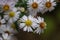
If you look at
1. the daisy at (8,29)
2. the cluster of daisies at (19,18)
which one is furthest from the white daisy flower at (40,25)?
the daisy at (8,29)

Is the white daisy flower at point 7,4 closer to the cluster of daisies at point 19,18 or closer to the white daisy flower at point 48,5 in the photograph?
the cluster of daisies at point 19,18

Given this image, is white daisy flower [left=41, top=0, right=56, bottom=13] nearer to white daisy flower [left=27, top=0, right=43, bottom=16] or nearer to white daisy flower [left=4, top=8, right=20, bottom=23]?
white daisy flower [left=27, top=0, right=43, bottom=16]

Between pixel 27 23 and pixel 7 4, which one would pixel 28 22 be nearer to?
pixel 27 23

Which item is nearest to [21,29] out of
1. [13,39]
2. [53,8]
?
[13,39]

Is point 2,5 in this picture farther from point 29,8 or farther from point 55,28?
point 55,28

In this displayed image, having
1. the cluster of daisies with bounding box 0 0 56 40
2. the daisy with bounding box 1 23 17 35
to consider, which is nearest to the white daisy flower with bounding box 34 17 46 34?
the cluster of daisies with bounding box 0 0 56 40

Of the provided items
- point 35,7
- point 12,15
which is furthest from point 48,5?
point 12,15
